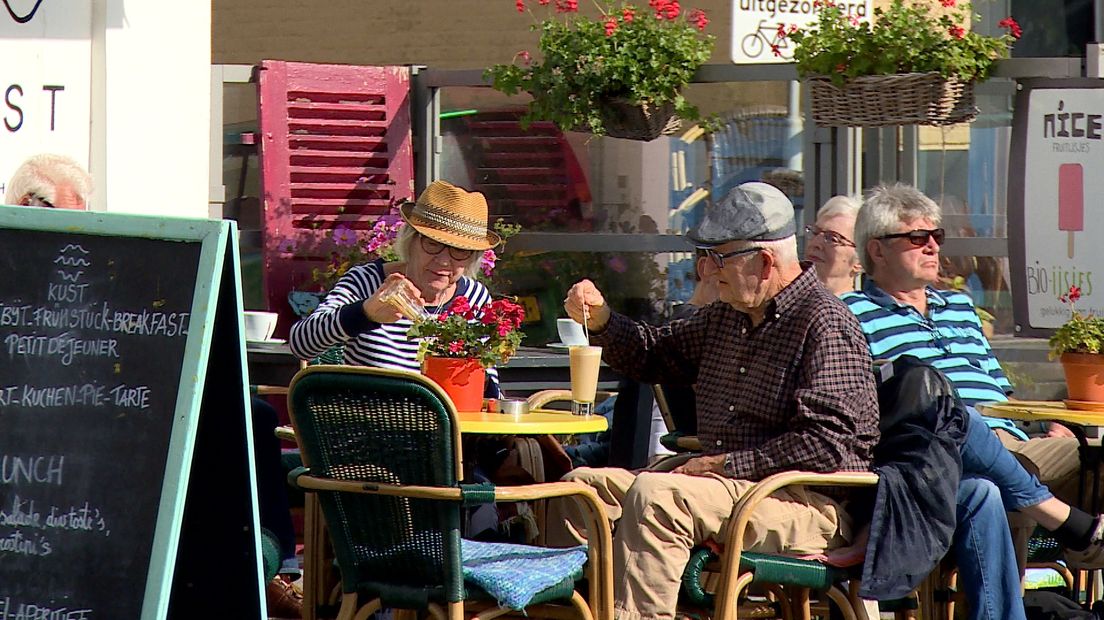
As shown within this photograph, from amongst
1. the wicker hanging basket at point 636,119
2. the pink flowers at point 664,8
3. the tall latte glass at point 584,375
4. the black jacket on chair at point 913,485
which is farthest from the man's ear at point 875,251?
the pink flowers at point 664,8

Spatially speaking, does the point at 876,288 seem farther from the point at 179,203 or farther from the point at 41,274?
the point at 41,274

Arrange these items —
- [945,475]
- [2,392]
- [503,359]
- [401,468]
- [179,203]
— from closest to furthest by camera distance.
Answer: [2,392] < [401,468] < [945,475] < [503,359] < [179,203]

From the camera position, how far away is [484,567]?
13.6ft

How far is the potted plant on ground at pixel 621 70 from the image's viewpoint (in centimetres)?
692

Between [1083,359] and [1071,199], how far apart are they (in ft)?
4.23

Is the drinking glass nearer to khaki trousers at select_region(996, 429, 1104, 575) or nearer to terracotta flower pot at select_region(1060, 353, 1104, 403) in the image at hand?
khaki trousers at select_region(996, 429, 1104, 575)

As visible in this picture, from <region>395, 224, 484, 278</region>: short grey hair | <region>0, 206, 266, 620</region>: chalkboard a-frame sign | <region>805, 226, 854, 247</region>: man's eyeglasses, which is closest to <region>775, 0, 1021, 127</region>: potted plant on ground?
<region>805, 226, 854, 247</region>: man's eyeglasses

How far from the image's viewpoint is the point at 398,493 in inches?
158

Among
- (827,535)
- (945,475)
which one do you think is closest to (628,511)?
(827,535)

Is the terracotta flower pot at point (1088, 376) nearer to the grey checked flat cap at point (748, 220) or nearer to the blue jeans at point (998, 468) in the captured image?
the blue jeans at point (998, 468)

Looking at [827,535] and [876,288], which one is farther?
[876,288]

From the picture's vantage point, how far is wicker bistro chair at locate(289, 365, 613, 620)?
399 centimetres

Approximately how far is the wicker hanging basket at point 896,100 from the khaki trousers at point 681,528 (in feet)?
7.94

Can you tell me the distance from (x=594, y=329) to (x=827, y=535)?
1000 mm
